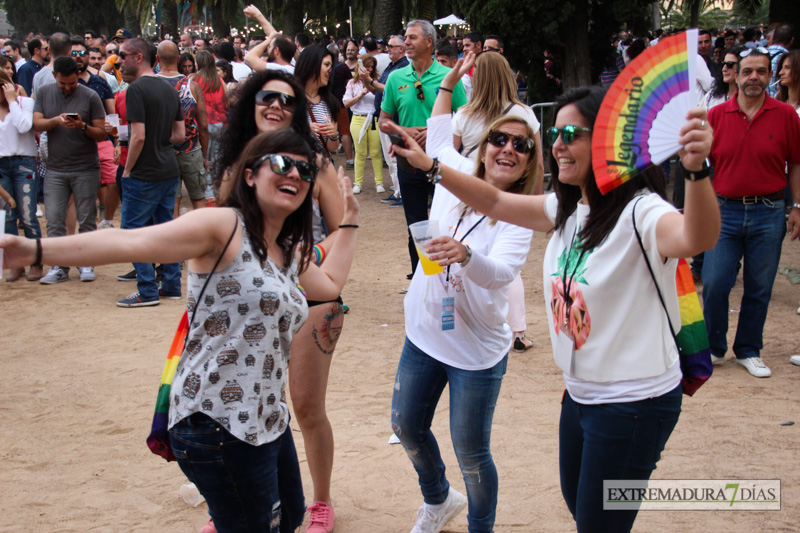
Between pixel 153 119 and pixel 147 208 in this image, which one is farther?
pixel 147 208

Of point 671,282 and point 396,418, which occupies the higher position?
point 671,282

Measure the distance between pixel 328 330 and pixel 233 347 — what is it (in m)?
1.08

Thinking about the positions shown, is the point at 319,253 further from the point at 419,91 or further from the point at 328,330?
the point at 419,91

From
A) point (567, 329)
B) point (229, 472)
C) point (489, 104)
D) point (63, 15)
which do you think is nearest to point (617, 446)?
point (567, 329)

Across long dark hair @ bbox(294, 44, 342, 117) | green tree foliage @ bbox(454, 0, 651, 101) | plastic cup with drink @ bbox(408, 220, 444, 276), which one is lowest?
plastic cup with drink @ bbox(408, 220, 444, 276)

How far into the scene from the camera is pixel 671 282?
2371 mm

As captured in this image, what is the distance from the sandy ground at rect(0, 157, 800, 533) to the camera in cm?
387

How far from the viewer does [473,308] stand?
320 centimetres

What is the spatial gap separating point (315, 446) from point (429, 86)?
4.86 m

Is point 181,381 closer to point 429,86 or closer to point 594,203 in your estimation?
point 594,203

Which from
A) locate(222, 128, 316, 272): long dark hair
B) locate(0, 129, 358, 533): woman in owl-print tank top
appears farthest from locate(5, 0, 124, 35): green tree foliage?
locate(0, 129, 358, 533): woman in owl-print tank top

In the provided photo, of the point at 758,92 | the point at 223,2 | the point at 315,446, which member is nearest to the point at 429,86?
the point at 758,92

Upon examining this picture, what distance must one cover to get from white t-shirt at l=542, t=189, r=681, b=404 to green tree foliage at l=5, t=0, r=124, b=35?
5208 cm

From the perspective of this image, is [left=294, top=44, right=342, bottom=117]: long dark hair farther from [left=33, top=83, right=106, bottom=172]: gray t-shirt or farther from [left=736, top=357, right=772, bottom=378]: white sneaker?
[left=33, top=83, right=106, bottom=172]: gray t-shirt
